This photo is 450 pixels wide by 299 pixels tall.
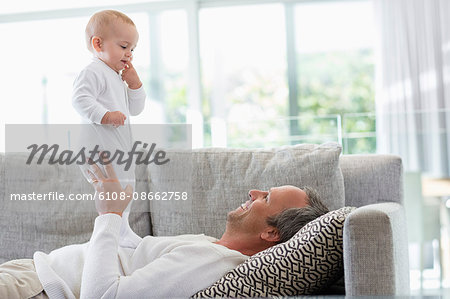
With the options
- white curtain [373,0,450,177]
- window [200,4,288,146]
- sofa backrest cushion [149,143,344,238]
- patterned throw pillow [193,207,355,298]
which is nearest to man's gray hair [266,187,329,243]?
patterned throw pillow [193,207,355,298]

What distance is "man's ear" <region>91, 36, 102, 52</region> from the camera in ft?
5.58

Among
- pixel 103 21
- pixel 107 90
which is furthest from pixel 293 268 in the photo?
pixel 103 21

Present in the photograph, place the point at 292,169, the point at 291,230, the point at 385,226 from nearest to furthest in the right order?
1. the point at 385,226
2. the point at 291,230
3. the point at 292,169

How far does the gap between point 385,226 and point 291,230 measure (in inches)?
12.0

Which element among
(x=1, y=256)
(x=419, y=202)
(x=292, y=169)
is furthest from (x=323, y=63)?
(x=1, y=256)

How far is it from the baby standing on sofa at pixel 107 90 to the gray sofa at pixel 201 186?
0.71ft

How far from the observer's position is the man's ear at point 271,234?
152 cm

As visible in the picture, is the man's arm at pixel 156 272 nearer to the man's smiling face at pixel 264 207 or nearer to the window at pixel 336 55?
the man's smiling face at pixel 264 207

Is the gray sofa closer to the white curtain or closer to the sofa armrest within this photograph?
the sofa armrest

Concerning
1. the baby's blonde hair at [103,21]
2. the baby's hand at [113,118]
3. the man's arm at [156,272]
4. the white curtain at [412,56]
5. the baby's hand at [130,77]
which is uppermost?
the white curtain at [412,56]

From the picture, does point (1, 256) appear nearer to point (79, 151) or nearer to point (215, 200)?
point (79, 151)

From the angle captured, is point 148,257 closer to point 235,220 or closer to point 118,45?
point 235,220

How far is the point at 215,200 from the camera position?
74.1 inches

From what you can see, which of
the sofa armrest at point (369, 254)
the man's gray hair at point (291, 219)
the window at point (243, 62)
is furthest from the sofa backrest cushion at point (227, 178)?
the window at point (243, 62)
